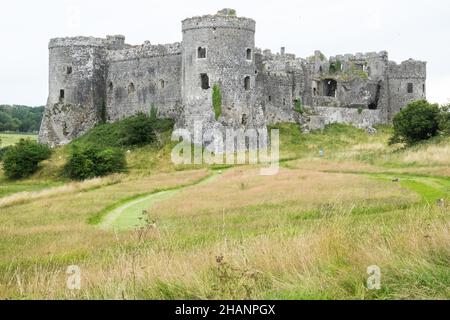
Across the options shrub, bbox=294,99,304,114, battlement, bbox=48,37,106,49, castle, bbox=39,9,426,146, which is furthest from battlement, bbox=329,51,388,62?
battlement, bbox=48,37,106,49

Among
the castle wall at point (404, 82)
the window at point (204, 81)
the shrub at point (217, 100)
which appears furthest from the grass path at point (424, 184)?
the castle wall at point (404, 82)

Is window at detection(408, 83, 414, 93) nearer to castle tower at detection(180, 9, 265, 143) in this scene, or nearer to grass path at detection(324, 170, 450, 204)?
castle tower at detection(180, 9, 265, 143)

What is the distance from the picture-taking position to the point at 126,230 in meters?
19.0

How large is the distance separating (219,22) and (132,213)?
85.1 ft

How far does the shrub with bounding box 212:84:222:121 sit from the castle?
0.92ft

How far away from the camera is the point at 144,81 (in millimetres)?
54375

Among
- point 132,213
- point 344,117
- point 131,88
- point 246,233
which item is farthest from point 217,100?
point 246,233

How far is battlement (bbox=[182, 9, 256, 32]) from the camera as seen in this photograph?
47.7 m

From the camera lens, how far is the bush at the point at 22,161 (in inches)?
1967

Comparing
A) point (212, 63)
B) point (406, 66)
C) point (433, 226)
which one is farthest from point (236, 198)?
point (406, 66)

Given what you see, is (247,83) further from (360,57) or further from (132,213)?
(132,213)

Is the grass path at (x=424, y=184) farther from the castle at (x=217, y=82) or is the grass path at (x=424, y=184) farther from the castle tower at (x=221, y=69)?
the castle at (x=217, y=82)

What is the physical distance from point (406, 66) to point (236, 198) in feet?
126

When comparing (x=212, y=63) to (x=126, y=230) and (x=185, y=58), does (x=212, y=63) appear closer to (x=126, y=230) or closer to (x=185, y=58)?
(x=185, y=58)
